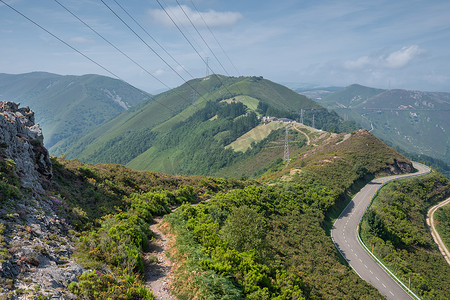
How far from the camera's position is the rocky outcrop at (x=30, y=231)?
38.7ft

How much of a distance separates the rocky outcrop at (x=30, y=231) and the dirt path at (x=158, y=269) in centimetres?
437

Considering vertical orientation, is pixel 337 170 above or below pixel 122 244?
below

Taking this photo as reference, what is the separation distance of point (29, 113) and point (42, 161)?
12284mm

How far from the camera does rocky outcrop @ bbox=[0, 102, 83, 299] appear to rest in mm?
11797

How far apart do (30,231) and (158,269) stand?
818 cm

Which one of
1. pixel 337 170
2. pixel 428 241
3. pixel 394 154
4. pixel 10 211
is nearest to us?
pixel 10 211

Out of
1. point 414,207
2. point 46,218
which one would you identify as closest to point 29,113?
point 46,218

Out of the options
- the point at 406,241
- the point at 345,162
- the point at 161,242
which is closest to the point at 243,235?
the point at 161,242

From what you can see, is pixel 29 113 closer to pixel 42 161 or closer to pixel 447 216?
pixel 42 161

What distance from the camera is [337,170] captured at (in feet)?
270

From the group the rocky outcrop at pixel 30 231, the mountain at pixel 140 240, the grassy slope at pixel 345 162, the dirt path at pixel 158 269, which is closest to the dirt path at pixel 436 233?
the mountain at pixel 140 240

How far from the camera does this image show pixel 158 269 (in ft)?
57.9

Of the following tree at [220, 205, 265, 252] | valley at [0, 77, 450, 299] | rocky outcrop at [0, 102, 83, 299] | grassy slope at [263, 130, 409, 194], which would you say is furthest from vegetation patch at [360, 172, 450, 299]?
rocky outcrop at [0, 102, 83, 299]

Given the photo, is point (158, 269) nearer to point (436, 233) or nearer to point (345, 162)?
point (436, 233)
